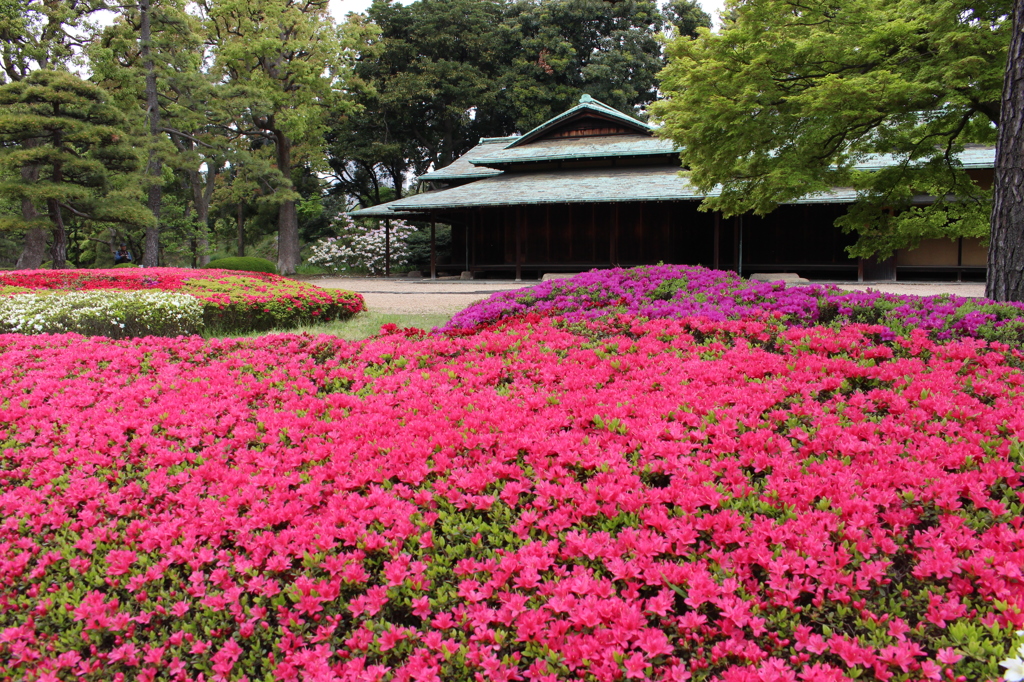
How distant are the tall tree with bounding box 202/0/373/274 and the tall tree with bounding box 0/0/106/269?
5.72m

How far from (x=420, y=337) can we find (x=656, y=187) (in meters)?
16.5

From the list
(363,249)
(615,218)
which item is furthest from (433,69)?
(615,218)

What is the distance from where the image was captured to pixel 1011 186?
20.8ft

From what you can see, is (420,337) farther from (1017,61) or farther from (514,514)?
(1017,61)

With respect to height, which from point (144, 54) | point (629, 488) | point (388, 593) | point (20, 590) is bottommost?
point (20, 590)

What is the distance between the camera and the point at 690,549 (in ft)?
7.46

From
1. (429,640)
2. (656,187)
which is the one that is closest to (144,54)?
(656,187)

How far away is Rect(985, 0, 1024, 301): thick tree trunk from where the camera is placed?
20.4 feet

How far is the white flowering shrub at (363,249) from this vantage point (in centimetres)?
3100

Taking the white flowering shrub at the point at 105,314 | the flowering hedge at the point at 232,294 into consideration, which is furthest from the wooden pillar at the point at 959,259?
the white flowering shrub at the point at 105,314

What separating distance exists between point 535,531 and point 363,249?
3011cm

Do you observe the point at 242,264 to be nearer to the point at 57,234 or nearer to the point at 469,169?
the point at 57,234

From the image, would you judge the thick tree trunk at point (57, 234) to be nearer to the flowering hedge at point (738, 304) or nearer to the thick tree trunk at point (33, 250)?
the thick tree trunk at point (33, 250)

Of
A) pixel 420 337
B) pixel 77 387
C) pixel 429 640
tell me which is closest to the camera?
pixel 429 640
